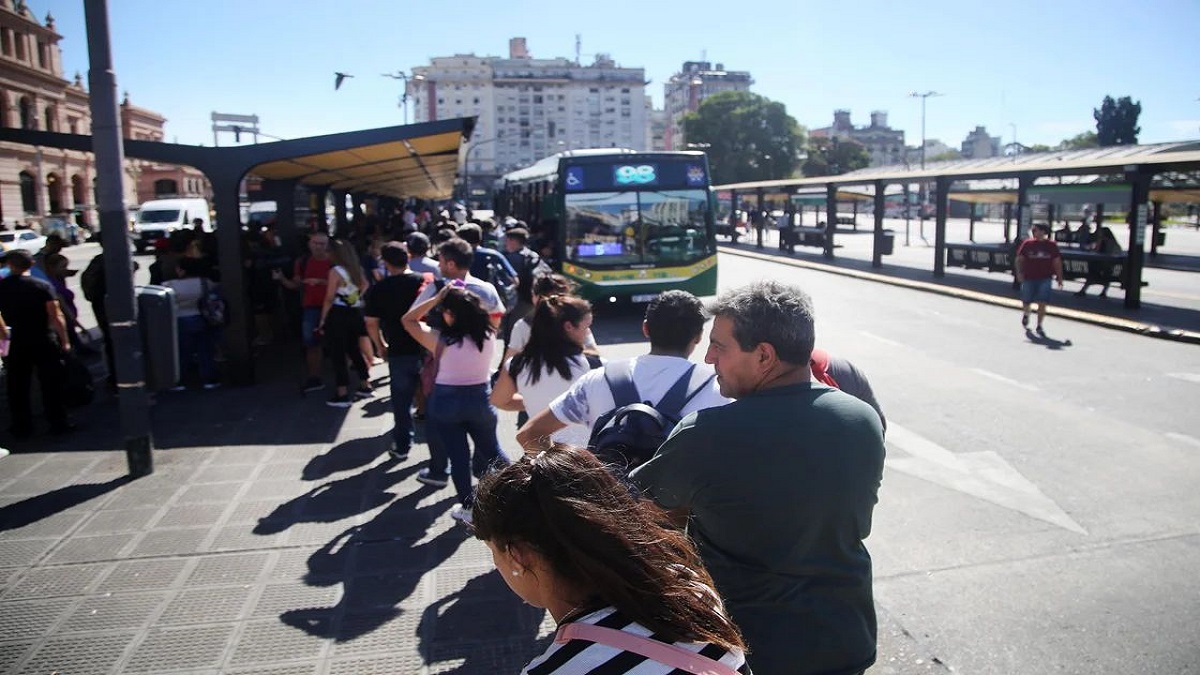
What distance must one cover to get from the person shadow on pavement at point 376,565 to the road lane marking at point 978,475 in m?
3.58

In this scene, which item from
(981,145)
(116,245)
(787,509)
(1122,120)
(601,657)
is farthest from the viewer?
A: (981,145)

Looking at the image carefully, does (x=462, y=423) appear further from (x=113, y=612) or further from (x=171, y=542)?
(x=113, y=612)

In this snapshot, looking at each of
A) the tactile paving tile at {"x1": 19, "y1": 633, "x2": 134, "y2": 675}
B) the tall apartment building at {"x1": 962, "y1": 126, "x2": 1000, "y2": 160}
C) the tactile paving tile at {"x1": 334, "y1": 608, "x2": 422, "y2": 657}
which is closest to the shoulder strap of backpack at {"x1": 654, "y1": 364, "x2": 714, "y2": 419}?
the tactile paving tile at {"x1": 334, "y1": 608, "x2": 422, "y2": 657}

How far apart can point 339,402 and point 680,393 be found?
6.36 metres

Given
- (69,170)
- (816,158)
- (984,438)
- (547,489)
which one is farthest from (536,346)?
(816,158)

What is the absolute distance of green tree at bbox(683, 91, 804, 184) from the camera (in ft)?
312

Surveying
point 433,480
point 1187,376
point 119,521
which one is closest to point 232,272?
point 119,521

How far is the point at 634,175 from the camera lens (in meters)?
15.1

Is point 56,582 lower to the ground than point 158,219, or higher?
lower

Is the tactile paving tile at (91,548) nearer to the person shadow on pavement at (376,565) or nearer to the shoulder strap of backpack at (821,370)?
the person shadow on pavement at (376,565)

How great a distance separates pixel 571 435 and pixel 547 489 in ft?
7.58

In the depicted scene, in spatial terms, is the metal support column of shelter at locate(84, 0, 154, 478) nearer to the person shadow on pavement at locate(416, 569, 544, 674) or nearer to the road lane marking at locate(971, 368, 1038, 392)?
the person shadow on pavement at locate(416, 569, 544, 674)

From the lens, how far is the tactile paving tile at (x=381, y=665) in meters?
3.74

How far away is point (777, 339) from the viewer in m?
2.28
